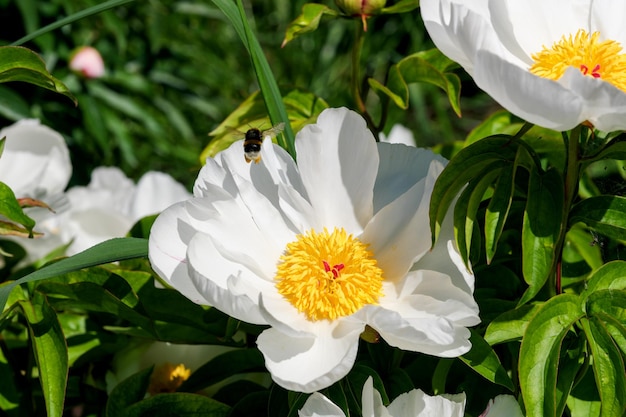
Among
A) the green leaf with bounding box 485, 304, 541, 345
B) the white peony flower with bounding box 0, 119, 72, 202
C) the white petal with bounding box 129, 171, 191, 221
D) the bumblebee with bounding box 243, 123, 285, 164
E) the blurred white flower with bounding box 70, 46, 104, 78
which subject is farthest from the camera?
the blurred white flower with bounding box 70, 46, 104, 78

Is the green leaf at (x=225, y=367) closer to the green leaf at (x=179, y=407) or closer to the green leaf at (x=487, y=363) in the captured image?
the green leaf at (x=179, y=407)

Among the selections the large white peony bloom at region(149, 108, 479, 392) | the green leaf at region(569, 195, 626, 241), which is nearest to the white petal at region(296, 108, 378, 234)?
the large white peony bloom at region(149, 108, 479, 392)

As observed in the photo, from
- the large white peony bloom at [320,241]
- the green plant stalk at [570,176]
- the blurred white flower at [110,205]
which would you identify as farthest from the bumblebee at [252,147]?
the blurred white flower at [110,205]

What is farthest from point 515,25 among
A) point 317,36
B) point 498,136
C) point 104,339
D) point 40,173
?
point 317,36

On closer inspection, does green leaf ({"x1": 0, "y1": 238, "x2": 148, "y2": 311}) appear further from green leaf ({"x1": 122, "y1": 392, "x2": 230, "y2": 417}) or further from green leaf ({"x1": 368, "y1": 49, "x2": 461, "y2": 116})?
green leaf ({"x1": 368, "y1": 49, "x2": 461, "y2": 116})

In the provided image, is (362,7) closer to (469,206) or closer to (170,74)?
(469,206)

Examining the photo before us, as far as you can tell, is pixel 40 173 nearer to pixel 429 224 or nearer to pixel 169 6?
pixel 429 224
